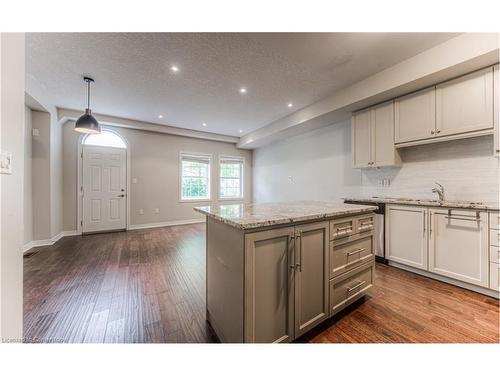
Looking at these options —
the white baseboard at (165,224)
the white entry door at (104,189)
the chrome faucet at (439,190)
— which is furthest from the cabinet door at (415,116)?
the white entry door at (104,189)

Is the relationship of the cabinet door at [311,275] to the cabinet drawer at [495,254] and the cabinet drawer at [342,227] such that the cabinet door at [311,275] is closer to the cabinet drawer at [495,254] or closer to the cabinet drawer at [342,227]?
the cabinet drawer at [342,227]

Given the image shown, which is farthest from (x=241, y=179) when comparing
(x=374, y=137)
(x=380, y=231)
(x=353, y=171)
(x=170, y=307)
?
(x=170, y=307)

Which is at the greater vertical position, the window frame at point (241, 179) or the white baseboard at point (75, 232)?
the window frame at point (241, 179)

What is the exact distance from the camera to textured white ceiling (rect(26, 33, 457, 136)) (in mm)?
2055

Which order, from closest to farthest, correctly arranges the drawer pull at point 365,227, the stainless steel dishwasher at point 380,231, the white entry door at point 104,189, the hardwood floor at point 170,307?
the hardwood floor at point 170,307 → the drawer pull at point 365,227 → the stainless steel dishwasher at point 380,231 → the white entry door at point 104,189

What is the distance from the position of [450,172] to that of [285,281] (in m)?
2.94

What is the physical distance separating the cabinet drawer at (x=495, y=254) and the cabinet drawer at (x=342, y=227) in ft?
5.32

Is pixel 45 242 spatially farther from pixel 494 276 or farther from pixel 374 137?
pixel 494 276

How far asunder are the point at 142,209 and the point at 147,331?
430 centimetres

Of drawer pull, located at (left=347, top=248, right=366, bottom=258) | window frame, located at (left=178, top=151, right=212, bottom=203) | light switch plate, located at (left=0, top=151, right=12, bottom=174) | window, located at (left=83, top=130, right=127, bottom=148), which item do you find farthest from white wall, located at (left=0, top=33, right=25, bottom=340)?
window frame, located at (left=178, top=151, right=212, bottom=203)

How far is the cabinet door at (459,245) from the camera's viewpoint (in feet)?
6.57

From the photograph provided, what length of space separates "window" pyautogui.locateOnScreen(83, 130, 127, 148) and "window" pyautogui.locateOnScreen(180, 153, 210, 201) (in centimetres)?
162

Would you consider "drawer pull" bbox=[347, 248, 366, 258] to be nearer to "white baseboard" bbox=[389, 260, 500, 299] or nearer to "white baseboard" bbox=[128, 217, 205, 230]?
"white baseboard" bbox=[389, 260, 500, 299]

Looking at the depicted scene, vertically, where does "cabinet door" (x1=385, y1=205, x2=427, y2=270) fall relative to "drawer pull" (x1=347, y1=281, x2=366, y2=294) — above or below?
above
